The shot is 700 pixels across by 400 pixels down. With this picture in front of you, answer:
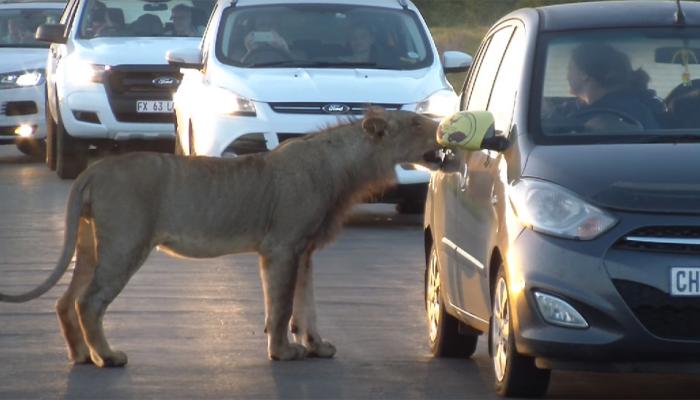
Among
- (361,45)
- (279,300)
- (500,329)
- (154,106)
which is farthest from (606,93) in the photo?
(154,106)

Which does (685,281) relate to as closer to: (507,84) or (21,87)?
(507,84)

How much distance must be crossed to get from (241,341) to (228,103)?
5.66 m

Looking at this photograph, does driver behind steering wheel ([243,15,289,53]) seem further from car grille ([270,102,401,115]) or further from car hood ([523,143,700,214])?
car hood ([523,143,700,214])

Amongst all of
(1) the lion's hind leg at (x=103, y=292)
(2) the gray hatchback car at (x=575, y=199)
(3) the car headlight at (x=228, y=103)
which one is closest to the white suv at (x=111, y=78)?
(3) the car headlight at (x=228, y=103)

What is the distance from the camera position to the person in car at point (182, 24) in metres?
20.2

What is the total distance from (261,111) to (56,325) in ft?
16.4

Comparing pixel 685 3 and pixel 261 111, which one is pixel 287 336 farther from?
pixel 261 111

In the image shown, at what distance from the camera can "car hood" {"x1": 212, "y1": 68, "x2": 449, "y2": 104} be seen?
49.4ft

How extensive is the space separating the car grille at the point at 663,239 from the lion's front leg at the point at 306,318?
2.41 m

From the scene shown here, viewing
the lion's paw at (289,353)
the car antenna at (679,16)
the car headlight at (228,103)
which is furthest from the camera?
the car headlight at (228,103)

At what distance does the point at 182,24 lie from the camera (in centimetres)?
2028

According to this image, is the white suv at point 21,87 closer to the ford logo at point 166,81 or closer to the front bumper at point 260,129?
the ford logo at point 166,81

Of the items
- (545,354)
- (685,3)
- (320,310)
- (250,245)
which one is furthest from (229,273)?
(545,354)

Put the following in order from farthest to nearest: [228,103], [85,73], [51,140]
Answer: [51,140], [85,73], [228,103]
